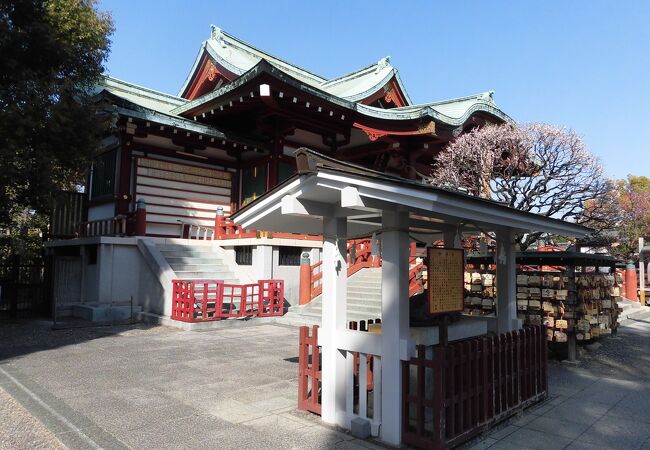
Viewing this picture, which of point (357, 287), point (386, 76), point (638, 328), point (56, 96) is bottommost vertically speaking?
point (638, 328)

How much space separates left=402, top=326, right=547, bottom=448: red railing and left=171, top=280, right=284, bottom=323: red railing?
22.3ft

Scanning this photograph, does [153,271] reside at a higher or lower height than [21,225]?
lower

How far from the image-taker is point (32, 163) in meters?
8.56

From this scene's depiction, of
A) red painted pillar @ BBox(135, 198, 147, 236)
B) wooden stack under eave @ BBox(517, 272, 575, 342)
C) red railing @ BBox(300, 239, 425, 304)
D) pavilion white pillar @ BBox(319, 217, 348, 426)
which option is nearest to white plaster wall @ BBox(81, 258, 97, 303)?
red painted pillar @ BBox(135, 198, 147, 236)

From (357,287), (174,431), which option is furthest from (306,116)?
(174,431)

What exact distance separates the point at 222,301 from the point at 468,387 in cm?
762

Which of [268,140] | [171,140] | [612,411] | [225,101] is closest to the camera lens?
[612,411]

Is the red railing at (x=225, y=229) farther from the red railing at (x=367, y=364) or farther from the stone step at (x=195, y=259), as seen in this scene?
the red railing at (x=367, y=364)

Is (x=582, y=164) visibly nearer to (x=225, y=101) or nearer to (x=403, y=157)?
(x=403, y=157)

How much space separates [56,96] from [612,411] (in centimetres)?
1057

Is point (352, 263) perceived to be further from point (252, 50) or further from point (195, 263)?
point (252, 50)

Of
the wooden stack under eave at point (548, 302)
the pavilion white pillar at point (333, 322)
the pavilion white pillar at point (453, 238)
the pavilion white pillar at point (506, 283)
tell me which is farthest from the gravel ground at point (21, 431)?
the wooden stack under eave at point (548, 302)

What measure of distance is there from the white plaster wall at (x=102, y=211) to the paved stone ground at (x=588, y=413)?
1286 centimetres

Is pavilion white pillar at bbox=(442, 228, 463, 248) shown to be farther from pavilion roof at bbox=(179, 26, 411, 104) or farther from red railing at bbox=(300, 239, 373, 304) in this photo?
pavilion roof at bbox=(179, 26, 411, 104)
